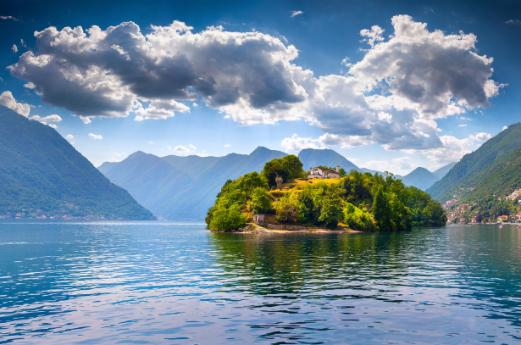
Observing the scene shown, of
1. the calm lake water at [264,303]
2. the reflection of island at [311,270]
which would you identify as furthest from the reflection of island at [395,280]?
the calm lake water at [264,303]

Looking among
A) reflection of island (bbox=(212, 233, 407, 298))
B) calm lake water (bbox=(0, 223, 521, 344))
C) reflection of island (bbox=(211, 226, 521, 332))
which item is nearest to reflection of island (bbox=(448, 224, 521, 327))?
reflection of island (bbox=(211, 226, 521, 332))

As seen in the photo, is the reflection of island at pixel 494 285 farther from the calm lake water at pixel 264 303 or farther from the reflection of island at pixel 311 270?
the reflection of island at pixel 311 270

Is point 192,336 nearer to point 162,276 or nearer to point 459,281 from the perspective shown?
point 162,276

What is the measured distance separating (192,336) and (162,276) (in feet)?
103

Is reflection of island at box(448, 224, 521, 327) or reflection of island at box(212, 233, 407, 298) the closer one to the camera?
reflection of island at box(448, 224, 521, 327)

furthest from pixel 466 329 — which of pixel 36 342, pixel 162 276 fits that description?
pixel 162 276

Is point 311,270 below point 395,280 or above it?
below

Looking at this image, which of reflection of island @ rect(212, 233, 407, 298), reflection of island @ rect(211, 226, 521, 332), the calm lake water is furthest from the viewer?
reflection of island @ rect(212, 233, 407, 298)

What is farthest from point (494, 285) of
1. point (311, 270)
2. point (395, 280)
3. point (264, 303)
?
point (264, 303)

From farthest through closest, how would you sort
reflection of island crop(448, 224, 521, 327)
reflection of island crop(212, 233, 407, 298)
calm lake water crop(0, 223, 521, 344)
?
reflection of island crop(212, 233, 407, 298) < reflection of island crop(448, 224, 521, 327) < calm lake water crop(0, 223, 521, 344)

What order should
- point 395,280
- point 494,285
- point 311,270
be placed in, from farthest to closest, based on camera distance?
1. point 311,270
2. point 395,280
3. point 494,285

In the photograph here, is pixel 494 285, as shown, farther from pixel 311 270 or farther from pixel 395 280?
pixel 311 270

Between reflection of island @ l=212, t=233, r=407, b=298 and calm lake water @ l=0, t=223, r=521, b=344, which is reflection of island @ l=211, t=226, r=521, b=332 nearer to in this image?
reflection of island @ l=212, t=233, r=407, b=298

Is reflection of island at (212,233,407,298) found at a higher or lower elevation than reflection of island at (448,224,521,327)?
lower
